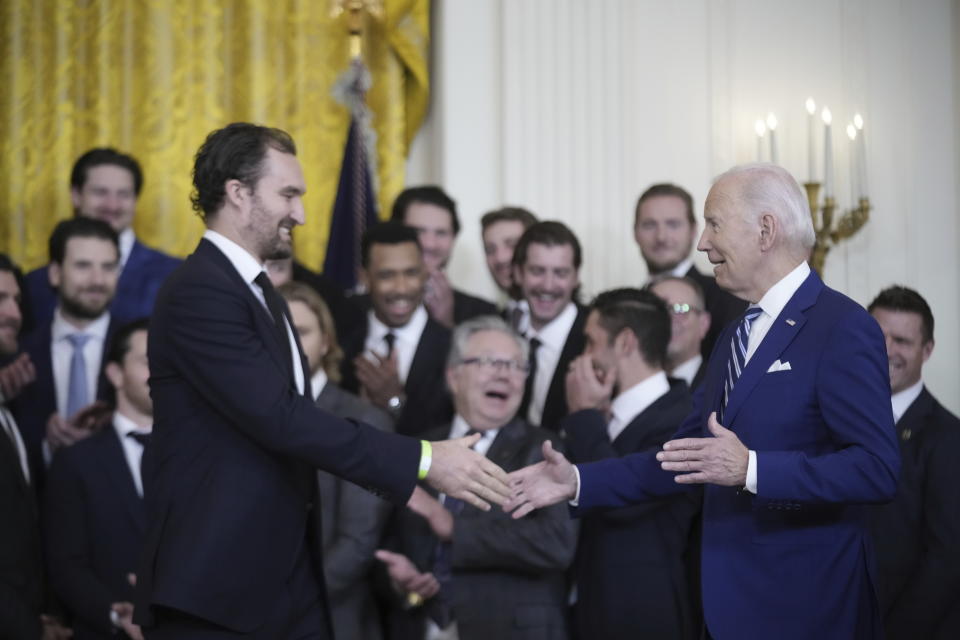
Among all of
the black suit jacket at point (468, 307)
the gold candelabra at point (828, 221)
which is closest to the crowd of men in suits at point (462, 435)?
the black suit jacket at point (468, 307)

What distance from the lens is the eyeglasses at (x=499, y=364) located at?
4.24 meters

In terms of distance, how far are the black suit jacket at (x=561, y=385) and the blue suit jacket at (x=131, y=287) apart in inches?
76.1

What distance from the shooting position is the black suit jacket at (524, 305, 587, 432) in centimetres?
474

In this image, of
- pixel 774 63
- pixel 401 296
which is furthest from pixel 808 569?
pixel 774 63

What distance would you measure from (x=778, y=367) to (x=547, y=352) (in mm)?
2122

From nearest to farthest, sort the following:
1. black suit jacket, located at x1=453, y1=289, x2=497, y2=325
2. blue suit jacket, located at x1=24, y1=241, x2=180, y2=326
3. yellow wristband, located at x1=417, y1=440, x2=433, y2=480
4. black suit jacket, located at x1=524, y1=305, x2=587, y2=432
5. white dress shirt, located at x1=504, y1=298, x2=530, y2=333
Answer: yellow wristband, located at x1=417, y1=440, x2=433, y2=480, black suit jacket, located at x1=524, y1=305, x2=587, y2=432, white dress shirt, located at x1=504, y1=298, x2=530, y2=333, black suit jacket, located at x1=453, y1=289, x2=497, y2=325, blue suit jacket, located at x1=24, y1=241, x2=180, y2=326

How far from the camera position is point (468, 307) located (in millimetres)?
5555

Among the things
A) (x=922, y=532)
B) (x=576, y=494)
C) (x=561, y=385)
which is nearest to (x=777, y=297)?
(x=576, y=494)

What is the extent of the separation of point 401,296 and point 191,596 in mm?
2206

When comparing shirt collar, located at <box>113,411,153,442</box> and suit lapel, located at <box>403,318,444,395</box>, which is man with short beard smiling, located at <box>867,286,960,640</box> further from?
shirt collar, located at <box>113,411,153,442</box>

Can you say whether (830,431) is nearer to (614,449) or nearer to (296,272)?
(614,449)

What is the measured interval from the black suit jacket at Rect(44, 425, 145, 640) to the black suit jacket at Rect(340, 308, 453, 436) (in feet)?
A: 3.36

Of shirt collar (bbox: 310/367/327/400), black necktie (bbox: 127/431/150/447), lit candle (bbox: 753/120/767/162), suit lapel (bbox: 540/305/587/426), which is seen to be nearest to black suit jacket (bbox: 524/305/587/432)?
suit lapel (bbox: 540/305/587/426)

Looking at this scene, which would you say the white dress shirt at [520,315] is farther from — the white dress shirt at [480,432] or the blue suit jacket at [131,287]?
the blue suit jacket at [131,287]
